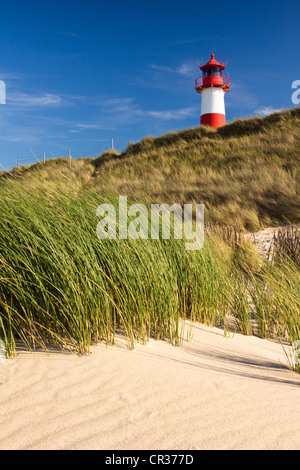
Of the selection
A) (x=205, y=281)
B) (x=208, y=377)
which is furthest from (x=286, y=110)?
(x=208, y=377)

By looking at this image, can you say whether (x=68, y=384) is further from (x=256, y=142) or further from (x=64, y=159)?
(x=64, y=159)

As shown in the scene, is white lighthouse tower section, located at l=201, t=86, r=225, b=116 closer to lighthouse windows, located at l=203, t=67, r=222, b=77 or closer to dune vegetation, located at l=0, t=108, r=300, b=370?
lighthouse windows, located at l=203, t=67, r=222, b=77

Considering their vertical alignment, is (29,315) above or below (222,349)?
above

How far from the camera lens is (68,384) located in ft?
7.47

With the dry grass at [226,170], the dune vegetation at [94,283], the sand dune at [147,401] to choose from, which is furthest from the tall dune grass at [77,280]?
the dry grass at [226,170]

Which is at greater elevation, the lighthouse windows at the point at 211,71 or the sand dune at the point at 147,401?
the lighthouse windows at the point at 211,71

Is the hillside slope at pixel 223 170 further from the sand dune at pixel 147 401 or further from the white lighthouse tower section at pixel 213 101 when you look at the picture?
the white lighthouse tower section at pixel 213 101

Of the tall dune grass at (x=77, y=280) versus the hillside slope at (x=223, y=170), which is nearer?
the tall dune grass at (x=77, y=280)

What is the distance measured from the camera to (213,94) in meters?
25.7

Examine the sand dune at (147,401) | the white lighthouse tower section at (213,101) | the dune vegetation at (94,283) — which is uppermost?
the white lighthouse tower section at (213,101)

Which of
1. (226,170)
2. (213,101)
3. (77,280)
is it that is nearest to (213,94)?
(213,101)

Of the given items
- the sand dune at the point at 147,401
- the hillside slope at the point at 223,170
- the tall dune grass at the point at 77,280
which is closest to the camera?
the sand dune at the point at 147,401

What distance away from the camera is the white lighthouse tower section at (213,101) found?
25.4 meters
